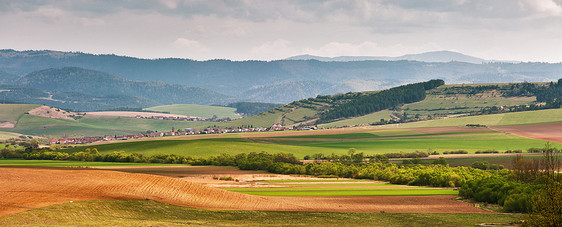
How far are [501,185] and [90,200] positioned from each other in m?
39.4

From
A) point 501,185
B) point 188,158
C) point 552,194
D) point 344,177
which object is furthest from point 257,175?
point 552,194

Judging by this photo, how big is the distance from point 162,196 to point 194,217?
6.23m

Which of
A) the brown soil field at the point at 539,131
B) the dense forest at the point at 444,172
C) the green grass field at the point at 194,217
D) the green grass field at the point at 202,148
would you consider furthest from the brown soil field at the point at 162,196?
the brown soil field at the point at 539,131

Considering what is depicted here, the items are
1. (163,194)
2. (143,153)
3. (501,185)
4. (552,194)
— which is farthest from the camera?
(143,153)

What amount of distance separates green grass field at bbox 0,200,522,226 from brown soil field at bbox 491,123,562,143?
357ft

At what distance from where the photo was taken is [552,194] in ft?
111

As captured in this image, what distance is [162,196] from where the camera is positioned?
4859cm

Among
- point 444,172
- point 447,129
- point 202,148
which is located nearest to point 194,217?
point 444,172

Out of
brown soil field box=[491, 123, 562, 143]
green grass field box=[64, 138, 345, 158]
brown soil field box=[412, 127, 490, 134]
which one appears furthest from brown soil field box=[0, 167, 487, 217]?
brown soil field box=[412, 127, 490, 134]

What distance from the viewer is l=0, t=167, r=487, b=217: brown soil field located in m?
44.9

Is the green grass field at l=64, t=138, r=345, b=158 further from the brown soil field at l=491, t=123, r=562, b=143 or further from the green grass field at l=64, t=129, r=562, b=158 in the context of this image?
the brown soil field at l=491, t=123, r=562, b=143

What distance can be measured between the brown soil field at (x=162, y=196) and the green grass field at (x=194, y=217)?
2.06 m

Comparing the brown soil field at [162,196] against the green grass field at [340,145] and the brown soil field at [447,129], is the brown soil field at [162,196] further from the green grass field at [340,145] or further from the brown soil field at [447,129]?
the brown soil field at [447,129]

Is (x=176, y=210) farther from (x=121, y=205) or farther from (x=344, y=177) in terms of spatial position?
(x=344, y=177)
